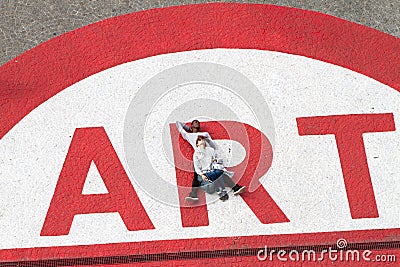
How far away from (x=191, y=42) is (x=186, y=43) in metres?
0.09

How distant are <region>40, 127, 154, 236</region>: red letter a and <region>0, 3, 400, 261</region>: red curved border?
1.09 m

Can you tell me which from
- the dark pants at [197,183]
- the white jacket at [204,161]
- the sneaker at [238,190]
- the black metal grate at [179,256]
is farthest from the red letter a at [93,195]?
the sneaker at [238,190]

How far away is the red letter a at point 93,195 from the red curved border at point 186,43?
1091 millimetres

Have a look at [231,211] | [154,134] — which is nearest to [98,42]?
[154,134]

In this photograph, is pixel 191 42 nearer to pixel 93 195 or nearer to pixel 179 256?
pixel 93 195

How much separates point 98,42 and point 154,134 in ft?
6.17

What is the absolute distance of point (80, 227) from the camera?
7785 millimetres

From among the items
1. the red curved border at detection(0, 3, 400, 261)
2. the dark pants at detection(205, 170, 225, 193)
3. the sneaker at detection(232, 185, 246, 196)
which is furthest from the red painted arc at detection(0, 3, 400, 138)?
the sneaker at detection(232, 185, 246, 196)

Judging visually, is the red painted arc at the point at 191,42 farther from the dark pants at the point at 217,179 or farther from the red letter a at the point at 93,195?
the dark pants at the point at 217,179

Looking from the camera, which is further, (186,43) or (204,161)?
(186,43)

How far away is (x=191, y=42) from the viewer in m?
8.81

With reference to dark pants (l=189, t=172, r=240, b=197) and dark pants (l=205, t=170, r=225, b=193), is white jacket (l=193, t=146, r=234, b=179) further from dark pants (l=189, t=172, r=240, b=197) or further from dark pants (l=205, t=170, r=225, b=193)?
dark pants (l=189, t=172, r=240, b=197)

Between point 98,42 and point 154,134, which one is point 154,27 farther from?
point 154,134

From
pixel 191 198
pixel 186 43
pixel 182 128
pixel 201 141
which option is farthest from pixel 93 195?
pixel 186 43
